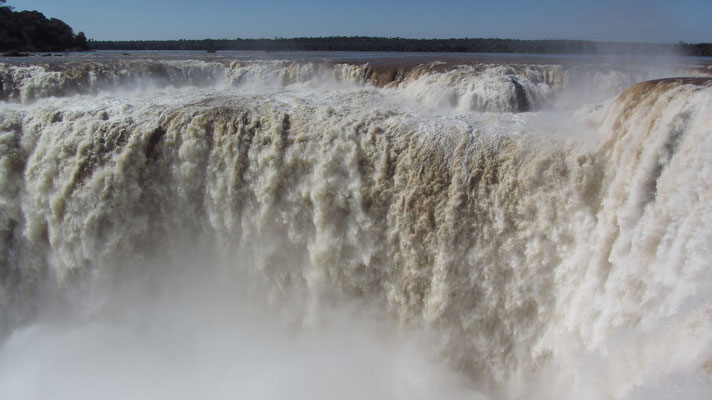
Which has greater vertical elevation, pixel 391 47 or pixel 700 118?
pixel 391 47

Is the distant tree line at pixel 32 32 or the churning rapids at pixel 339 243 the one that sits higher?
the distant tree line at pixel 32 32

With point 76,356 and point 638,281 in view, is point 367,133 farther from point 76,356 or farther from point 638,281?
point 76,356

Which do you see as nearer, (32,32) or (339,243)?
(339,243)

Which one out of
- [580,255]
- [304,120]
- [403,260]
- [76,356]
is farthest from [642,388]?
[76,356]

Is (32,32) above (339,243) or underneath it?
above

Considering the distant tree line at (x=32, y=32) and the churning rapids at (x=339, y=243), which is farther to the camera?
the distant tree line at (x=32, y=32)
